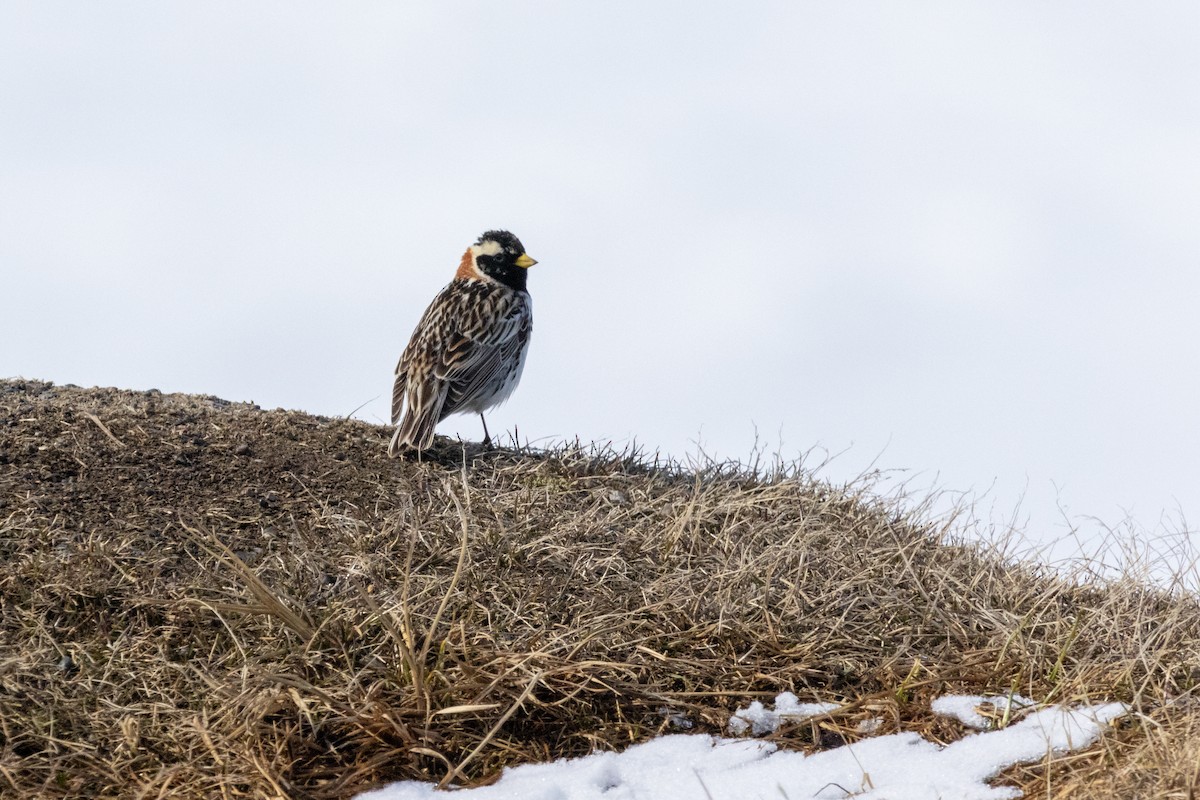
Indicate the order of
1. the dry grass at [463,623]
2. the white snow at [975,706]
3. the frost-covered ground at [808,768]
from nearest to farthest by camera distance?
the frost-covered ground at [808,768] < the dry grass at [463,623] < the white snow at [975,706]

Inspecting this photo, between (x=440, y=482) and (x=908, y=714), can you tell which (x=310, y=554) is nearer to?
(x=440, y=482)

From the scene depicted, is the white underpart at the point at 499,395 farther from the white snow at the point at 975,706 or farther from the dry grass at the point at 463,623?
the white snow at the point at 975,706

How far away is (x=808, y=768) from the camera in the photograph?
523cm

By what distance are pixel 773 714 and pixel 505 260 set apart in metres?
5.15

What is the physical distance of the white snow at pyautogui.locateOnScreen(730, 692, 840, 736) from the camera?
18.2ft

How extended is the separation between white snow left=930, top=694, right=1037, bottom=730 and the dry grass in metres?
0.08

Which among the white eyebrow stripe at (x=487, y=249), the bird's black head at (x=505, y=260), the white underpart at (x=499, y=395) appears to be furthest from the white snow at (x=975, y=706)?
the white eyebrow stripe at (x=487, y=249)

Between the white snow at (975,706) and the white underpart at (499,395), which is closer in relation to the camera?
the white snow at (975,706)

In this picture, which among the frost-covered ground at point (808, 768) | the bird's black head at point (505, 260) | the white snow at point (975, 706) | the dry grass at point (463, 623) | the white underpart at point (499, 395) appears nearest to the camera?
the frost-covered ground at point (808, 768)

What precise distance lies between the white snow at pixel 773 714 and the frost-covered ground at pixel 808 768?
3 centimetres

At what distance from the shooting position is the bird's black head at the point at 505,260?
9.80 metres

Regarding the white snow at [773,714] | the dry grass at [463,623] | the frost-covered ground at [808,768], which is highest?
the dry grass at [463,623]

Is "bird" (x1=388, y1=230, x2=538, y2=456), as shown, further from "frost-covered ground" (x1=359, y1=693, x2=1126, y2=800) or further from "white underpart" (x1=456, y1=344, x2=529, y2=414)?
"frost-covered ground" (x1=359, y1=693, x2=1126, y2=800)

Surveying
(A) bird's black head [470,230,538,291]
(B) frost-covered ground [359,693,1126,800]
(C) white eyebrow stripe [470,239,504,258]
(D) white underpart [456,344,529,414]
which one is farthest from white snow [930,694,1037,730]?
(C) white eyebrow stripe [470,239,504,258]
